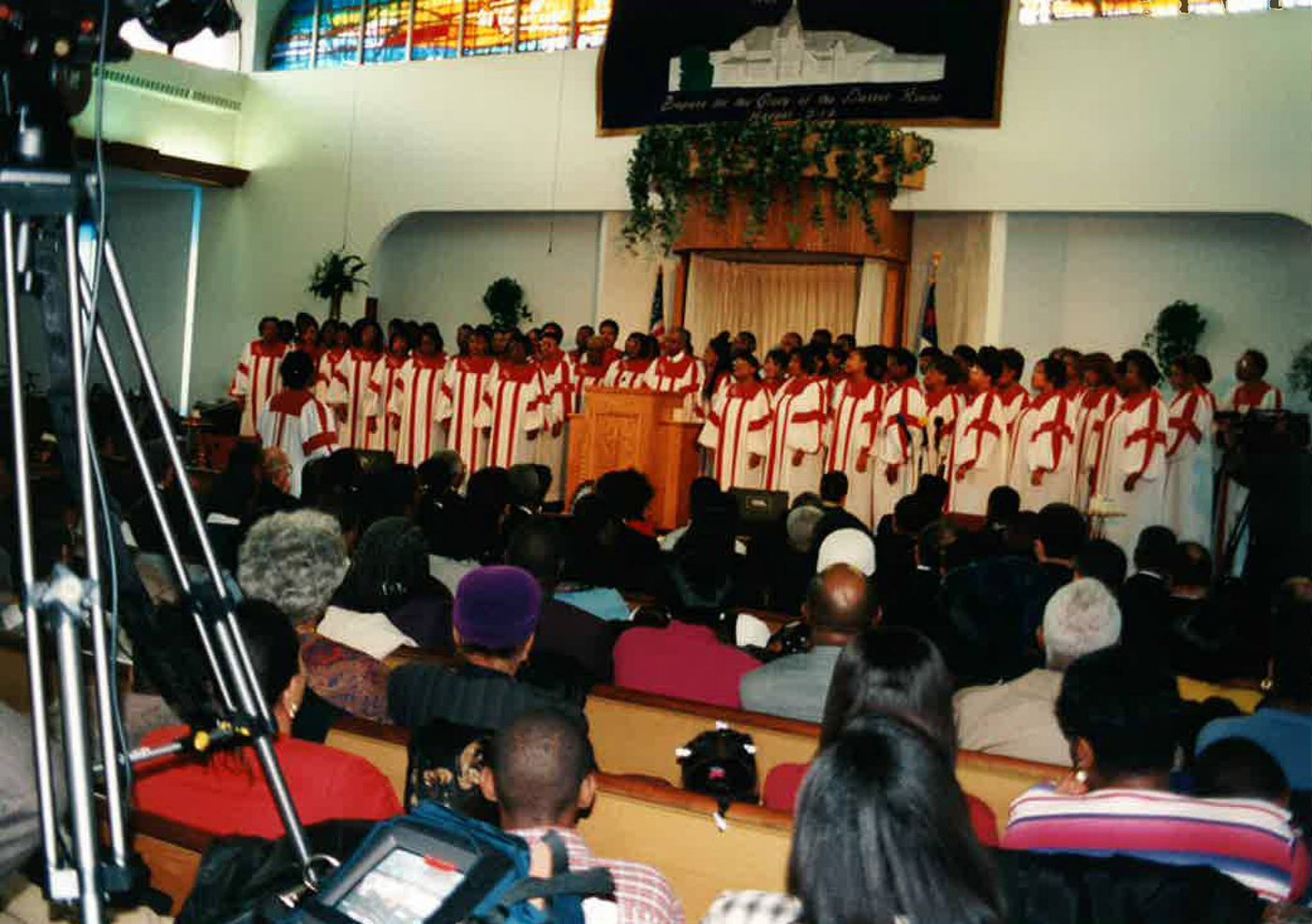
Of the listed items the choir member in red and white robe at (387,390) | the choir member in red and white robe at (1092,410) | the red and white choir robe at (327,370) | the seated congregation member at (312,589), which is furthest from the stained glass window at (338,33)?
the seated congregation member at (312,589)

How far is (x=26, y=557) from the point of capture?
2.18 metres

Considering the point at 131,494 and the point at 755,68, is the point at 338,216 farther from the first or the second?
the point at 131,494

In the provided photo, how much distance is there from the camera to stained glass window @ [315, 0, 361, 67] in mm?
17219

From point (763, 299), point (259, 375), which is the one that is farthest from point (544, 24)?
point (259, 375)

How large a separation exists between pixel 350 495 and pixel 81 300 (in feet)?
16.0

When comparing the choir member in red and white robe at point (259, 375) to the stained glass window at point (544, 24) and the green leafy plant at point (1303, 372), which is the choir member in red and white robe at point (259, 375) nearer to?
the stained glass window at point (544, 24)

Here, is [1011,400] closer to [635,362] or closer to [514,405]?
[635,362]

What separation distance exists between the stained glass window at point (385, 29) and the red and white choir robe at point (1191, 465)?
938cm

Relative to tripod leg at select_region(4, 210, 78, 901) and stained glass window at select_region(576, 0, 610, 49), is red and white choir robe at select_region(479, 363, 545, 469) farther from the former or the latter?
tripod leg at select_region(4, 210, 78, 901)

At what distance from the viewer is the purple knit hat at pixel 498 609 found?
12.9ft

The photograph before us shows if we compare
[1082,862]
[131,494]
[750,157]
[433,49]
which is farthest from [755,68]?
[1082,862]

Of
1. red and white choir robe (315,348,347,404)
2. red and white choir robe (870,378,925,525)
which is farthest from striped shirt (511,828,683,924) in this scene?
red and white choir robe (315,348,347,404)

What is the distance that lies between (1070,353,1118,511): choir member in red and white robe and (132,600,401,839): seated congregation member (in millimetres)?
8863

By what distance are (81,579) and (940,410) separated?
405 inches
